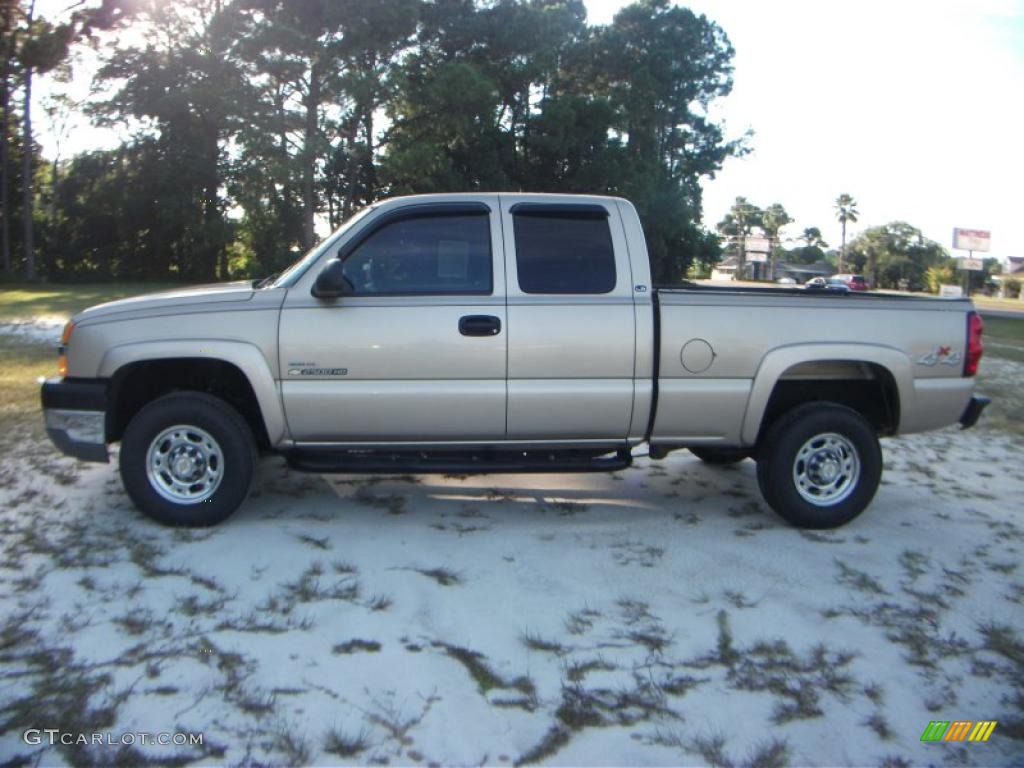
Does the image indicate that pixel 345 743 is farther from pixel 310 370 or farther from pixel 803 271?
pixel 803 271

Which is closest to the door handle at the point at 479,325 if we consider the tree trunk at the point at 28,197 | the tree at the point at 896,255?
the tree trunk at the point at 28,197

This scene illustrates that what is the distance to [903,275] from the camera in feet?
300

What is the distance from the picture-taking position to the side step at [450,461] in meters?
5.29

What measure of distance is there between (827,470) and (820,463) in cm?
6

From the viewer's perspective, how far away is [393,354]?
518 centimetres

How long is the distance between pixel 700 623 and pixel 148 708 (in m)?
2.42

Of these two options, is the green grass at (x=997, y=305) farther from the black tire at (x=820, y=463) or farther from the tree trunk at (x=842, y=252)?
the black tire at (x=820, y=463)

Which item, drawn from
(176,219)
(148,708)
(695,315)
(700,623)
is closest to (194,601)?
(148,708)

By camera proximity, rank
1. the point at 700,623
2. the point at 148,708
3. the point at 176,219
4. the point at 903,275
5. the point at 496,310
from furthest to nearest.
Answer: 1. the point at 903,275
2. the point at 176,219
3. the point at 496,310
4. the point at 700,623
5. the point at 148,708

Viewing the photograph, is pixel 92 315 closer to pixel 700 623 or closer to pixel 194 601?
Answer: pixel 194 601

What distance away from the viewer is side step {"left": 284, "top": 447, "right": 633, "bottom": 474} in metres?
5.29

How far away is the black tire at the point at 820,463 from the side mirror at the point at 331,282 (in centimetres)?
282

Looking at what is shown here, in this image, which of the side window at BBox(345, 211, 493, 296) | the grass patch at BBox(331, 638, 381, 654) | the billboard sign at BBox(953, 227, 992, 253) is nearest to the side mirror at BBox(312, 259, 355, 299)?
the side window at BBox(345, 211, 493, 296)

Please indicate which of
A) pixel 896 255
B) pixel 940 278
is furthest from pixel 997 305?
pixel 896 255
